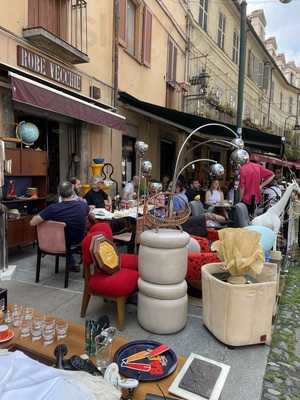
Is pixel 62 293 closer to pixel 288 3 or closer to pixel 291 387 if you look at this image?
pixel 291 387

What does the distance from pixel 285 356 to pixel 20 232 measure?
3948 mm

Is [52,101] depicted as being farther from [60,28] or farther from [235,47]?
[235,47]

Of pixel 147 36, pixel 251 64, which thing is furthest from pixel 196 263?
pixel 251 64

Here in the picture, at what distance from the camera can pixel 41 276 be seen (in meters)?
4.39

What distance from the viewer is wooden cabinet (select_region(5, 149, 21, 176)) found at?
485 centimetres

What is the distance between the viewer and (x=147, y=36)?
9.59m

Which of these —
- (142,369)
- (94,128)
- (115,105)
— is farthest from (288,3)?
(142,369)

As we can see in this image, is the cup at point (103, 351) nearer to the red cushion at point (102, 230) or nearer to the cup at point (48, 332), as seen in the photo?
the cup at point (48, 332)

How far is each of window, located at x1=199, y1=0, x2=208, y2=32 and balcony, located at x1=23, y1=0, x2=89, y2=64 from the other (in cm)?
813

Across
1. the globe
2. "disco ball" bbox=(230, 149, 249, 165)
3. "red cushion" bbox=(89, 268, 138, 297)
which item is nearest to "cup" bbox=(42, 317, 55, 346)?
"red cushion" bbox=(89, 268, 138, 297)

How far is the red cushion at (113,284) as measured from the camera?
9.71 ft

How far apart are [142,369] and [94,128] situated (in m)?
6.61

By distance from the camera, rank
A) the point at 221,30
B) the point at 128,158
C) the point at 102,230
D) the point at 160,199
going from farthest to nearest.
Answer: the point at 221,30
the point at 128,158
the point at 160,199
the point at 102,230

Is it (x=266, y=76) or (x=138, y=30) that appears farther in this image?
(x=266, y=76)
